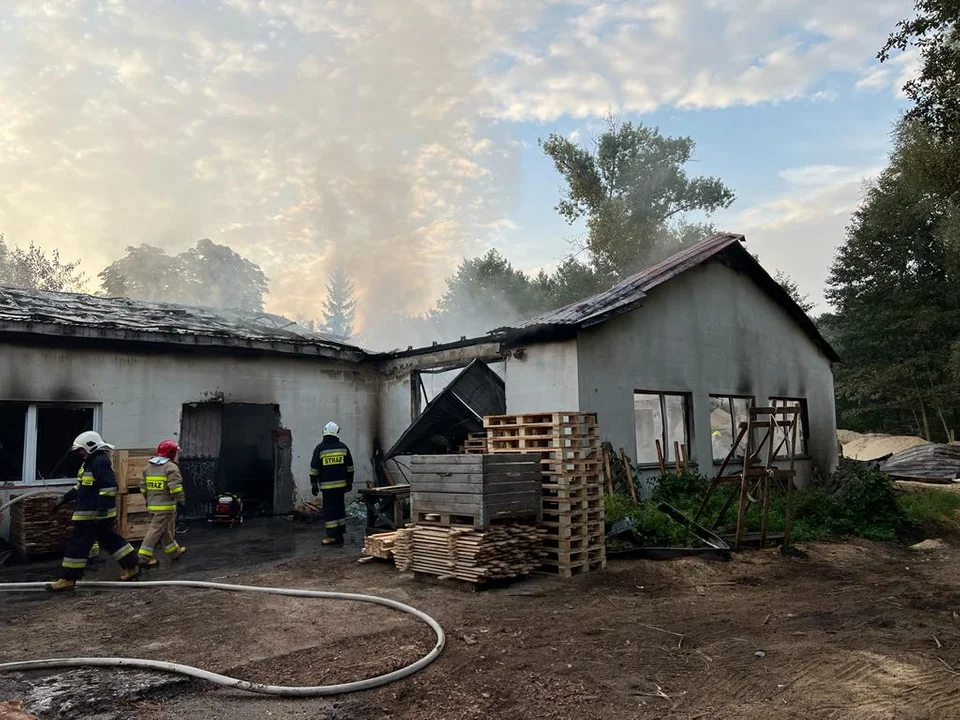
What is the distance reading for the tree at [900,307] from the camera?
2492 centimetres

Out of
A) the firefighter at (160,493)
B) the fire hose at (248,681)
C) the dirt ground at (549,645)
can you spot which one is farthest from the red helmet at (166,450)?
the fire hose at (248,681)

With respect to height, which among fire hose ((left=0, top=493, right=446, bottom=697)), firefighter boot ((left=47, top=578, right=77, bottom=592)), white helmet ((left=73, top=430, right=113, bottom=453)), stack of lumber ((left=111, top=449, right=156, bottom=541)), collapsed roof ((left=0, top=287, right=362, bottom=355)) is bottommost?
fire hose ((left=0, top=493, right=446, bottom=697))

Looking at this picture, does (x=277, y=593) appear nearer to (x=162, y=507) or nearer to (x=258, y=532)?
(x=162, y=507)

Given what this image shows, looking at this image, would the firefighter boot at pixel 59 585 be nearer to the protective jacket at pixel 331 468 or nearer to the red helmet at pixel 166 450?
the red helmet at pixel 166 450

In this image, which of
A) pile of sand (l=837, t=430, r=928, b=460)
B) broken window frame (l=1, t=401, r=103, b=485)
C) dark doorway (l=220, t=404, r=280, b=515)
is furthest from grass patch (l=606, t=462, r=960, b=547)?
pile of sand (l=837, t=430, r=928, b=460)

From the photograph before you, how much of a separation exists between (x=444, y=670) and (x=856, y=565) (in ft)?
20.9

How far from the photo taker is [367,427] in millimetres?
14672

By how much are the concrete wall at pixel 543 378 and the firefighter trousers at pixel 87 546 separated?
6392 millimetres

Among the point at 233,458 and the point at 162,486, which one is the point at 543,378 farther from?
the point at 233,458

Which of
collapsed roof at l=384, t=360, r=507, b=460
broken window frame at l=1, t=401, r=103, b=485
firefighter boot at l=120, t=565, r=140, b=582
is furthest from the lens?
collapsed roof at l=384, t=360, r=507, b=460

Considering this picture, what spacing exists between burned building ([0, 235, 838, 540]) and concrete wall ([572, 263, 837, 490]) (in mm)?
38

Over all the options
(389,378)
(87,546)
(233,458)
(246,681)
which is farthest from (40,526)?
(389,378)

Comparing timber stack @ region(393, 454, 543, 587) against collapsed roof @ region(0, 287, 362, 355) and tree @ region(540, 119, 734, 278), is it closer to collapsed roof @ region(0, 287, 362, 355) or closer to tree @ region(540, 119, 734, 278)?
collapsed roof @ region(0, 287, 362, 355)

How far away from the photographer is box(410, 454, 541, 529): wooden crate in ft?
23.4
